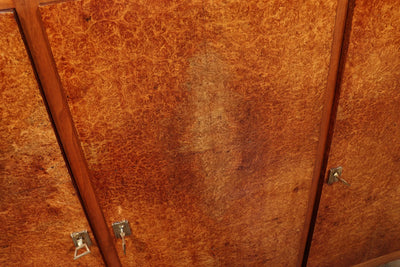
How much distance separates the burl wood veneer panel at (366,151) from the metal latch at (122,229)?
0.97m

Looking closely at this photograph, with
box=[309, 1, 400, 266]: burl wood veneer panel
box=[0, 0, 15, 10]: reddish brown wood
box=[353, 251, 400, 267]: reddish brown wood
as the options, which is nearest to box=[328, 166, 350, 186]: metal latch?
box=[309, 1, 400, 266]: burl wood veneer panel

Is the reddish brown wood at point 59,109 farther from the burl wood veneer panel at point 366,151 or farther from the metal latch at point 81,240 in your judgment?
the burl wood veneer panel at point 366,151

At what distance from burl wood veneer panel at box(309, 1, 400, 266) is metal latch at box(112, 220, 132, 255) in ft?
3.20

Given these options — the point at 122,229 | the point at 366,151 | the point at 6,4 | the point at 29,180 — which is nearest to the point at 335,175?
the point at 366,151

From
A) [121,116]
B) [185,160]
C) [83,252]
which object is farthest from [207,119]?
[83,252]

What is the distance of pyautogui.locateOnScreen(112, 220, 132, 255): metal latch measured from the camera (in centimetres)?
115

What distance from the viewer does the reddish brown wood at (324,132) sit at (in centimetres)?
99

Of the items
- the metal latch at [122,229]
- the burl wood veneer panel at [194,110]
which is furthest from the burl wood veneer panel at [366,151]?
the metal latch at [122,229]

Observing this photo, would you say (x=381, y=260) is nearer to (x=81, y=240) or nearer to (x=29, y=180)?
(x=81, y=240)

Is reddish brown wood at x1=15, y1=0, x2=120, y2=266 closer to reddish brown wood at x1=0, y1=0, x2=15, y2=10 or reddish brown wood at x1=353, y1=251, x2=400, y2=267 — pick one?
reddish brown wood at x1=0, y1=0, x2=15, y2=10

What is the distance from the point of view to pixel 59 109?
88cm

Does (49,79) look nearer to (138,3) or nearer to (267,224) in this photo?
(138,3)

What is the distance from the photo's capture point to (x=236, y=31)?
0.91 metres

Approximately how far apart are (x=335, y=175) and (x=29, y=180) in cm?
133
